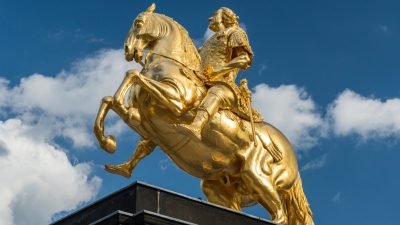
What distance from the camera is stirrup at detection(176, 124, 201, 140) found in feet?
33.1

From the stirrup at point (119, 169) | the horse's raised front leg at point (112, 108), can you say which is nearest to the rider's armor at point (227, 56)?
the horse's raised front leg at point (112, 108)

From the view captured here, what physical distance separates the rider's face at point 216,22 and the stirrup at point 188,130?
2.26 meters

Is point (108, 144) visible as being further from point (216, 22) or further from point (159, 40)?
point (216, 22)

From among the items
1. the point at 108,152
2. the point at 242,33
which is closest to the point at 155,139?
the point at 108,152

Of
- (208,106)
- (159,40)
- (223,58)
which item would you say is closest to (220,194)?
(208,106)

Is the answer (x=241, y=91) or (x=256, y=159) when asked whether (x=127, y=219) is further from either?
(x=241, y=91)

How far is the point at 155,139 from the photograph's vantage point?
10.4 m

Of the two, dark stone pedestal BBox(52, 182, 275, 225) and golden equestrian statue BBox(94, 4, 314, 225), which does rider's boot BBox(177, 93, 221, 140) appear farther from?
dark stone pedestal BBox(52, 182, 275, 225)

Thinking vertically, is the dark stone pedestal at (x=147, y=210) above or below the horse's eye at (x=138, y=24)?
below

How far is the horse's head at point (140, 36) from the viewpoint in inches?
425

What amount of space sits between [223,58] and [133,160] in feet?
6.40

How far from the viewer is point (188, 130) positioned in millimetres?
10102

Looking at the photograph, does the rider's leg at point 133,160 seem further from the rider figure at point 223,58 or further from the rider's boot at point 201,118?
the rider figure at point 223,58

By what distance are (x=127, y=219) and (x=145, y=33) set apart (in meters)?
3.87
